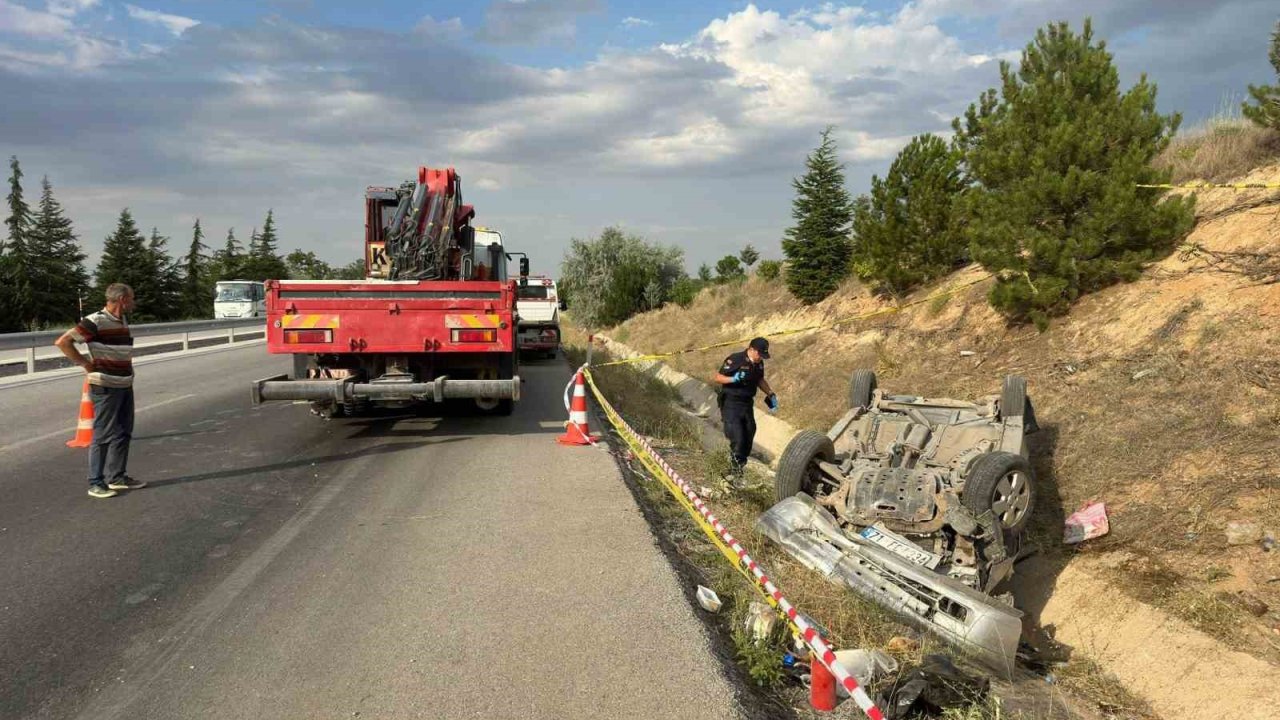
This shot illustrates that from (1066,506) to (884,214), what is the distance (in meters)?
12.1

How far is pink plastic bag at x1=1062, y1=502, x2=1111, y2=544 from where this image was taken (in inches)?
277

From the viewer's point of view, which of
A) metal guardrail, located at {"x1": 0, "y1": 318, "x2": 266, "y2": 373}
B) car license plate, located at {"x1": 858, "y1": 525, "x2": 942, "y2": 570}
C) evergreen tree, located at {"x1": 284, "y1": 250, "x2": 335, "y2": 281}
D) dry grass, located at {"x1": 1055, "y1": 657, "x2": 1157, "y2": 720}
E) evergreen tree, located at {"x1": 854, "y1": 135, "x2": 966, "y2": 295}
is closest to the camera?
dry grass, located at {"x1": 1055, "y1": 657, "x2": 1157, "y2": 720}

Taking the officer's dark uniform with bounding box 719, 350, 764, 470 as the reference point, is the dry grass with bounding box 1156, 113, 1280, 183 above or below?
above

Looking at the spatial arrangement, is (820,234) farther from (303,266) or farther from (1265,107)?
(303,266)

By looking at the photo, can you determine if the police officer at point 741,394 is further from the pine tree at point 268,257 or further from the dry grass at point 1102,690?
the pine tree at point 268,257

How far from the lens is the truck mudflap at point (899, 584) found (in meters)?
4.81

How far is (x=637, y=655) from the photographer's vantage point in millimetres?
3797

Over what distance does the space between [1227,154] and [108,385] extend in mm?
16093

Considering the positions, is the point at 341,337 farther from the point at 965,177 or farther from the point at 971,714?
the point at 965,177

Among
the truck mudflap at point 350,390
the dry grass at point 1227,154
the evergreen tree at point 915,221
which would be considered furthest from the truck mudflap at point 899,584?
the evergreen tree at point 915,221

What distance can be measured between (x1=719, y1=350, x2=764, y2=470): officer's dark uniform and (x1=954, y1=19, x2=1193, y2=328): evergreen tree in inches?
200

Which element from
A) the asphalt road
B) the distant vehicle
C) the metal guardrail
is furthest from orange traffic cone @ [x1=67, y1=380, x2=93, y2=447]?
the distant vehicle

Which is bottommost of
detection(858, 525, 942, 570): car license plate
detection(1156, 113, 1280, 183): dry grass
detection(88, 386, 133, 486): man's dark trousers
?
detection(858, 525, 942, 570): car license plate

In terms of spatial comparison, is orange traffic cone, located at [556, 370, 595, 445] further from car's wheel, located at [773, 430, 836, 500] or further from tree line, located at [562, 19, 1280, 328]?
tree line, located at [562, 19, 1280, 328]
